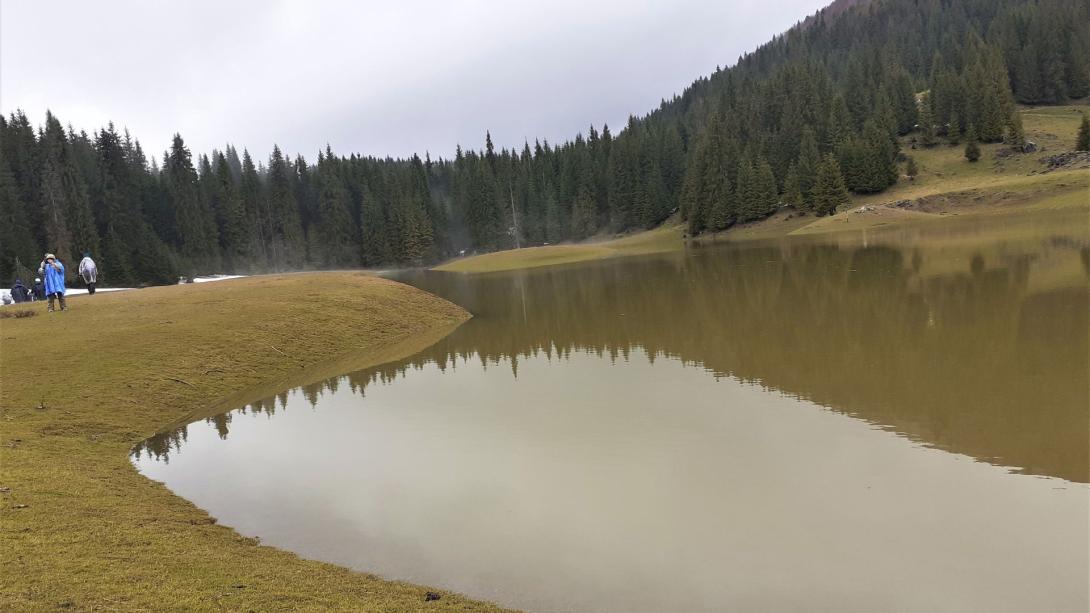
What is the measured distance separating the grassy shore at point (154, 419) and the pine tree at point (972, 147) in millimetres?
91550

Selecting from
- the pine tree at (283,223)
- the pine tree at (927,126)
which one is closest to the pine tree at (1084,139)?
the pine tree at (927,126)

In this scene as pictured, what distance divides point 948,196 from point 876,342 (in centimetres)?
7766

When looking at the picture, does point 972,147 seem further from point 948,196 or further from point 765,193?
point 765,193

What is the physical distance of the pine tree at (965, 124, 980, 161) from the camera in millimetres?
91188

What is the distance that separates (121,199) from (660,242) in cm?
8891

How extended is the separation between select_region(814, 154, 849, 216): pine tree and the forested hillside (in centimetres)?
29

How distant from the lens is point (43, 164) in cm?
8606

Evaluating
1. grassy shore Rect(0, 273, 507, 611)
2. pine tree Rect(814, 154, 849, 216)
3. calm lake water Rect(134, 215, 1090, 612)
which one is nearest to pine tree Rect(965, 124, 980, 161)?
pine tree Rect(814, 154, 849, 216)

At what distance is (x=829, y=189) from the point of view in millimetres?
91062

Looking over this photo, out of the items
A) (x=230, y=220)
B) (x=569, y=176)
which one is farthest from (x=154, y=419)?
(x=569, y=176)

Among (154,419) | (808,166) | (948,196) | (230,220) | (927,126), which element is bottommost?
(154,419)

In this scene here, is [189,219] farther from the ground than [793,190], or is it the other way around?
[189,219]

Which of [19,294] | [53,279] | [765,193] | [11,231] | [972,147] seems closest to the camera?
[53,279]

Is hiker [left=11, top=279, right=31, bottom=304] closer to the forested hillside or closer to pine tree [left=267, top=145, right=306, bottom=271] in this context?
the forested hillside
